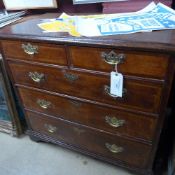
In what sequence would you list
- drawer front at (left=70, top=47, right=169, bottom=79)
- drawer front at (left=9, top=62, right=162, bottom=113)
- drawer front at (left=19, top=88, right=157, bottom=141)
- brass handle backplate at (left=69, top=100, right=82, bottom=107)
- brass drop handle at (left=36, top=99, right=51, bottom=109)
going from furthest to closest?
brass drop handle at (left=36, top=99, right=51, bottom=109) → brass handle backplate at (left=69, top=100, right=82, bottom=107) → drawer front at (left=19, top=88, right=157, bottom=141) → drawer front at (left=9, top=62, right=162, bottom=113) → drawer front at (left=70, top=47, right=169, bottom=79)

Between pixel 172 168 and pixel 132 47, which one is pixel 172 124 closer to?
pixel 172 168

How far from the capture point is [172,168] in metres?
1.16

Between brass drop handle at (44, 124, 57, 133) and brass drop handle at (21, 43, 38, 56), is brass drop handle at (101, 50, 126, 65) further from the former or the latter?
brass drop handle at (44, 124, 57, 133)

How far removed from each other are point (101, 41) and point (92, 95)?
0.32m

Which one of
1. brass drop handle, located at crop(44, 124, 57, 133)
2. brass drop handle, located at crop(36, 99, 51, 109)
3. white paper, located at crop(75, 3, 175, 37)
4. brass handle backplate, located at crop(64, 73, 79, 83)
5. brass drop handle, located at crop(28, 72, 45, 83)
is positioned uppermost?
white paper, located at crop(75, 3, 175, 37)

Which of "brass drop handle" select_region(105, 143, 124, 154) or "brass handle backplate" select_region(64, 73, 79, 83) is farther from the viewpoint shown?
"brass drop handle" select_region(105, 143, 124, 154)

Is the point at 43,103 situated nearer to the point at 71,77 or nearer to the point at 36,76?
the point at 36,76

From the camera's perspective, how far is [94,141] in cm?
130

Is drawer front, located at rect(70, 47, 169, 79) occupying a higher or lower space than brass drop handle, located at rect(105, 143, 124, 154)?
higher

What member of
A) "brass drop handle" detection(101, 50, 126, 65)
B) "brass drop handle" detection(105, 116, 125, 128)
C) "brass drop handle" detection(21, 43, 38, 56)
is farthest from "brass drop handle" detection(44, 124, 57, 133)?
"brass drop handle" detection(101, 50, 126, 65)

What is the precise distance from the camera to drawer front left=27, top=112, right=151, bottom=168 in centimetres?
119

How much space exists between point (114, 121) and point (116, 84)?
0.86 feet

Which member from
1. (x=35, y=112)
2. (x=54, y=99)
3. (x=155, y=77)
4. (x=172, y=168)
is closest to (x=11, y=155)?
(x=35, y=112)

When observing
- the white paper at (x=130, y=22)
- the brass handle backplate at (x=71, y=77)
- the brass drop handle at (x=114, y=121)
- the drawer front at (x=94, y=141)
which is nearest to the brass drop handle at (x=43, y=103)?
the drawer front at (x=94, y=141)
